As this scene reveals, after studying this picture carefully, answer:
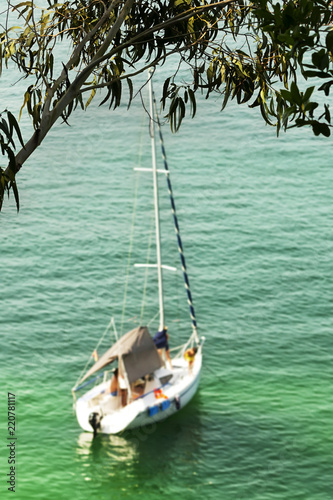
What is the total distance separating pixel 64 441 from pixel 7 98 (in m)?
25.1

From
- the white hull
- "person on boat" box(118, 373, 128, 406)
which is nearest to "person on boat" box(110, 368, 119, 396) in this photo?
"person on boat" box(118, 373, 128, 406)

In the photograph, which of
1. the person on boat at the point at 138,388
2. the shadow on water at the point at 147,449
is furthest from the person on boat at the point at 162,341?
the shadow on water at the point at 147,449

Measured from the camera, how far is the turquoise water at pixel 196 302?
23859 millimetres

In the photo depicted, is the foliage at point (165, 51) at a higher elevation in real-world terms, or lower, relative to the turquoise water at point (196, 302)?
higher

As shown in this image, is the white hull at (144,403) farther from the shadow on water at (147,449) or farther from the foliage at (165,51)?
the foliage at (165,51)

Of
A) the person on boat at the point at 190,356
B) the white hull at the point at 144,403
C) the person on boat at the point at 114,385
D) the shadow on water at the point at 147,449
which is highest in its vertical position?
the person on boat at the point at 190,356

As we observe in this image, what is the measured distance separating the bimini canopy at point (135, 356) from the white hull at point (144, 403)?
3.30 feet

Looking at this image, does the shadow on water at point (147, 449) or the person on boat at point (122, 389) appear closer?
the shadow on water at point (147, 449)

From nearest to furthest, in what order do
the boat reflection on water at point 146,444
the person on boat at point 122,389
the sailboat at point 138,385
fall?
the boat reflection on water at point 146,444 < the sailboat at point 138,385 < the person on boat at point 122,389

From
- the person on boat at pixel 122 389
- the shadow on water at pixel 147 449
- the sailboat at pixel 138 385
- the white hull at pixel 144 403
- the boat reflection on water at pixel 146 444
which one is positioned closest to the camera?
the shadow on water at pixel 147 449

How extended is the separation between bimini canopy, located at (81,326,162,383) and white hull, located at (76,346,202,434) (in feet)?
3.30

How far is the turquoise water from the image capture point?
939 inches

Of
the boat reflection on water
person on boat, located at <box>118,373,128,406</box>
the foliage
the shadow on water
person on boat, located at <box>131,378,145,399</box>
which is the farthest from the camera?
person on boat, located at <box>131,378,145,399</box>

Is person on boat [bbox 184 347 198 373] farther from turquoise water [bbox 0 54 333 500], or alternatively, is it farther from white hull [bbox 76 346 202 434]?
turquoise water [bbox 0 54 333 500]
